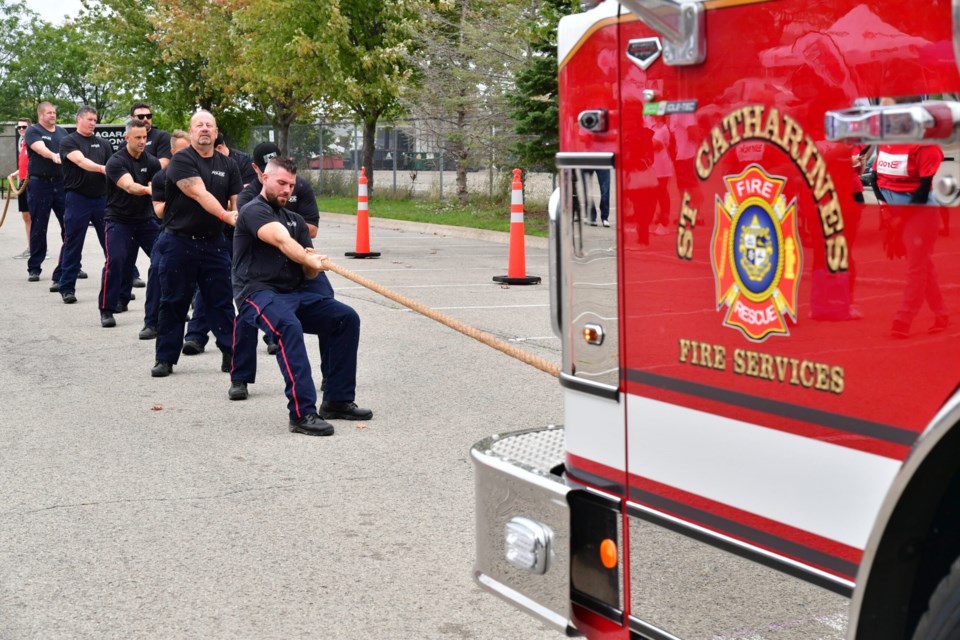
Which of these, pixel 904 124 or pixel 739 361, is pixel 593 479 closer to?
pixel 739 361

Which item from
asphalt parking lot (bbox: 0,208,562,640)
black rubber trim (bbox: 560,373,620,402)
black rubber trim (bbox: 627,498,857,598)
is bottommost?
asphalt parking lot (bbox: 0,208,562,640)

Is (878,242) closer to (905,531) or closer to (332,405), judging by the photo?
(905,531)

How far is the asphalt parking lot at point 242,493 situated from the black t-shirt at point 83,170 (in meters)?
2.53

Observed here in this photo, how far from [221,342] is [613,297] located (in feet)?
23.2

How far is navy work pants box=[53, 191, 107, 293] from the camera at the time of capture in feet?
44.5

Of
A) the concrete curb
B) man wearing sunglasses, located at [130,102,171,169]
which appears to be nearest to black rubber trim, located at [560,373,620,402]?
man wearing sunglasses, located at [130,102,171,169]

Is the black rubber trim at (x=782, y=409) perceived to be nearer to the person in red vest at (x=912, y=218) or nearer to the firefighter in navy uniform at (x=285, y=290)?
the person in red vest at (x=912, y=218)

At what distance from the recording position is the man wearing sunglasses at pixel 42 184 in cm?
1573

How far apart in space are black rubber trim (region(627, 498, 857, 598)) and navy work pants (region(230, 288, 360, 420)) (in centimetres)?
464

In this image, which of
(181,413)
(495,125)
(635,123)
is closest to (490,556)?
(635,123)

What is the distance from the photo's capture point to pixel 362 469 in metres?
6.54

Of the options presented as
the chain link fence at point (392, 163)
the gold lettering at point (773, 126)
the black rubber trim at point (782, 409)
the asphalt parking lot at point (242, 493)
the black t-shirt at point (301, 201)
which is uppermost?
the chain link fence at point (392, 163)

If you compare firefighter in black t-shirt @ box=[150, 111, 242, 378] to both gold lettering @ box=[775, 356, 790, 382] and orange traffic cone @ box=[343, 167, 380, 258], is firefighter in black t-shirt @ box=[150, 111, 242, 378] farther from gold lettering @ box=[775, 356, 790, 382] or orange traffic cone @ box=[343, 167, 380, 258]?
orange traffic cone @ box=[343, 167, 380, 258]

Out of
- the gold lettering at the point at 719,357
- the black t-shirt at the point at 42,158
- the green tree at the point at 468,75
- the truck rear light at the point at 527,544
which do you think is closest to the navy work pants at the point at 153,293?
the black t-shirt at the point at 42,158
